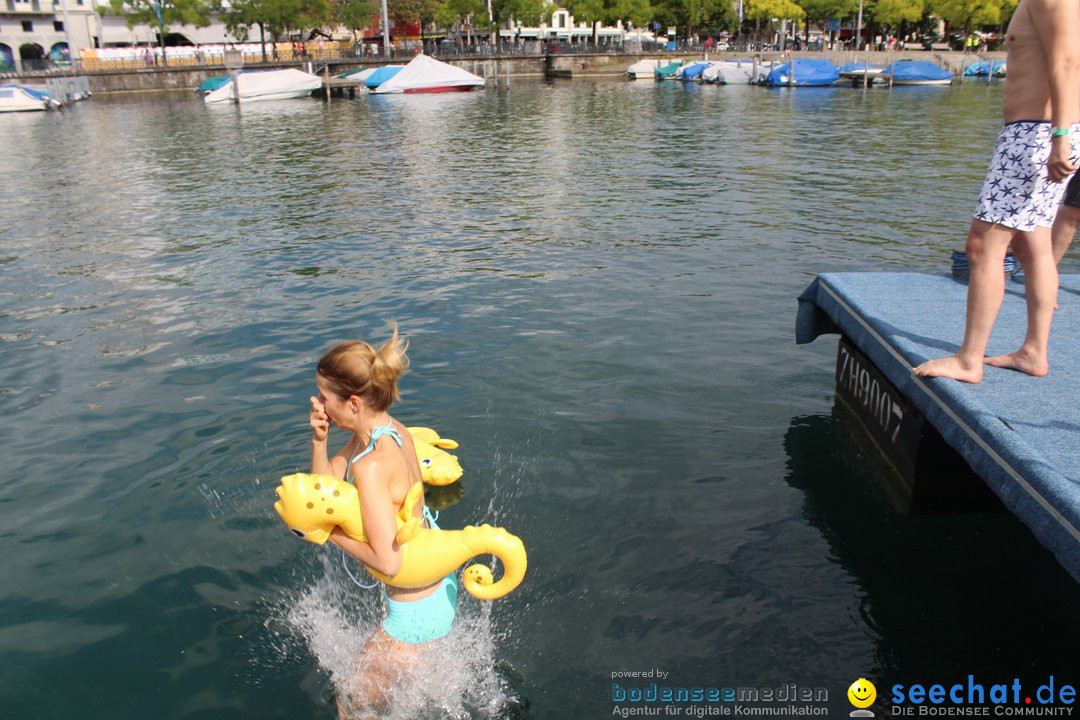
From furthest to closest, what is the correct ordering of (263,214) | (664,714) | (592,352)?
1. (263,214)
2. (592,352)
3. (664,714)

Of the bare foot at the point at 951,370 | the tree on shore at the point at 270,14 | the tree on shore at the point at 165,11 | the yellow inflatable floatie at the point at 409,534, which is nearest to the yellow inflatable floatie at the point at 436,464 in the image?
the yellow inflatable floatie at the point at 409,534

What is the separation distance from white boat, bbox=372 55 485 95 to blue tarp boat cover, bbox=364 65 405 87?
968mm

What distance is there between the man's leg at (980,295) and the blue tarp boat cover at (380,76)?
63603mm

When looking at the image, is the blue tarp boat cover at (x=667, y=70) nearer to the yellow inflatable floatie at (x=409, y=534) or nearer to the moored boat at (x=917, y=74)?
the moored boat at (x=917, y=74)

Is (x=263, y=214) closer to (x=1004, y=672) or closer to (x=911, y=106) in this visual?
(x=1004, y=672)

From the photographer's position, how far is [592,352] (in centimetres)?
930

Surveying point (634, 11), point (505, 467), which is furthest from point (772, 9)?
point (505, 467)

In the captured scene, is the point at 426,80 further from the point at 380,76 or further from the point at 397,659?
the point at 397,659

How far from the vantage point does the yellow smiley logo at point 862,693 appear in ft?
14.8

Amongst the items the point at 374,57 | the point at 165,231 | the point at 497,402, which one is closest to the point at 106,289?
the point at 165,231

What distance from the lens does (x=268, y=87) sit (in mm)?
58156

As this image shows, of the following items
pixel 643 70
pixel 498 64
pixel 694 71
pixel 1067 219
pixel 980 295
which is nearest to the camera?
pixel 980 295

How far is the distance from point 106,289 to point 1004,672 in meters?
11.8

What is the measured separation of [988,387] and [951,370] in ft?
0.73
